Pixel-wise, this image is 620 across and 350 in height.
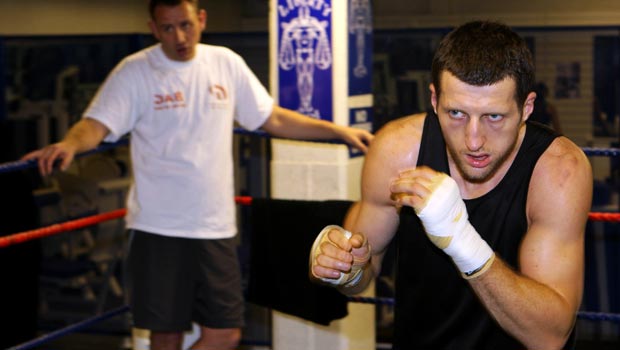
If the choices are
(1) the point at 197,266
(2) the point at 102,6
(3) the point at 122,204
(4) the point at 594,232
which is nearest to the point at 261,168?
(3) the point at 122,204

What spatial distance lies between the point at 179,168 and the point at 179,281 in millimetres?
356

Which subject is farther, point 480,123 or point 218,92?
point 218,92

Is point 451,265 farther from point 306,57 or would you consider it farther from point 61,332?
point 306,57

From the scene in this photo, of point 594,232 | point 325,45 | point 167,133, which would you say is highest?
point 325,45

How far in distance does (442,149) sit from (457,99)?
223mm

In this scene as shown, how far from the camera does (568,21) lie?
7852 mm

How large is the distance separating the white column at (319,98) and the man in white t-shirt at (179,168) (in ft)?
1.52

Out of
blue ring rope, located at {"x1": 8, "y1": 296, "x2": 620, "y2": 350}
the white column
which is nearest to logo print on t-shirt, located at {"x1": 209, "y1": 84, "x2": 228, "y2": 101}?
the white column

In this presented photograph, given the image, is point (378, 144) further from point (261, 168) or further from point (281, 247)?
point (261, 168)

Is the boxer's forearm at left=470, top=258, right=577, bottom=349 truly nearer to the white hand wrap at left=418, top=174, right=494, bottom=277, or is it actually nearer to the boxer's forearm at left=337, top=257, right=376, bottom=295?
the white hand wrap at left=418, top=174, right=494, bottom=277

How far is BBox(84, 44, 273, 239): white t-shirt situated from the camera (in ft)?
9.80

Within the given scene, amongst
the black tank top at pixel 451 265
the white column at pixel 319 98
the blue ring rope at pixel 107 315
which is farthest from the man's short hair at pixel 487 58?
the white column at pixel 319 98

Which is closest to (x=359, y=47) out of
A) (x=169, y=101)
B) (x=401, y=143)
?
(x=169, y=101)

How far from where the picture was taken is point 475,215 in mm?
1924
